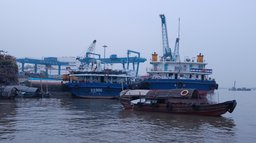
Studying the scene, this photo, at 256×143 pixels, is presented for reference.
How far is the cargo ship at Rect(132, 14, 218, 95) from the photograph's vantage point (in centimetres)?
4728

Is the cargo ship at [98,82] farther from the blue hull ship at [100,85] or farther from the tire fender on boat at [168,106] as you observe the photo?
the tire fender on boat at [168,106]

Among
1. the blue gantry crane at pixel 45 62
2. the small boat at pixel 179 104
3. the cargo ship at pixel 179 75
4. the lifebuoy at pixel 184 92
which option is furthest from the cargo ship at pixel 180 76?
the blue gantry crane at pixel 45 62

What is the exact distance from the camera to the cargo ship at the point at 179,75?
47.3 meters

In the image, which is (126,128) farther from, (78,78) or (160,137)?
(78,78)

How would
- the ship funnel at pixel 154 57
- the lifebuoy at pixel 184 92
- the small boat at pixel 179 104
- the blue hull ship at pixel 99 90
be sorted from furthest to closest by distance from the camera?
the ship funnel at pixel 154 57 → the blue hull ship at pixel 99 90 → the lifebuoy at pixel 184 92 → the small boat at pixel 179 104

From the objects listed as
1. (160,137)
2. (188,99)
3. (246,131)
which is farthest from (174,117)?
(160,137)

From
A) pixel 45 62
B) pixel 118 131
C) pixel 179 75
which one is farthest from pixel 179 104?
pixel 45 62

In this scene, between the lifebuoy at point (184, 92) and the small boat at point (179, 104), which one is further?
the lifebuoy at point (184, 92)

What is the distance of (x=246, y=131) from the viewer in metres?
20.2

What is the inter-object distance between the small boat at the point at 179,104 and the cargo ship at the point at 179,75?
16.5 meters

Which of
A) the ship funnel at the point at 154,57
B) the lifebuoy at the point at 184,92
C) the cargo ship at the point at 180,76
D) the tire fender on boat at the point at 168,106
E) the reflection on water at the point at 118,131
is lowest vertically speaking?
the reflection on water at the point at 118,131

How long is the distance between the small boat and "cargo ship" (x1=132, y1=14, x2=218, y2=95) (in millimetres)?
16467

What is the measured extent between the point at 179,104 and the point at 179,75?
22.1 meters

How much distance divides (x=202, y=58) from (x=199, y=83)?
22.0 feet
